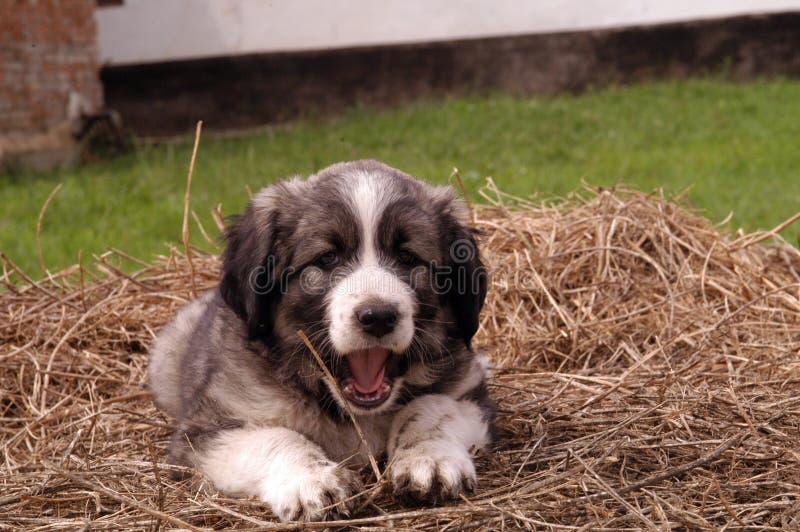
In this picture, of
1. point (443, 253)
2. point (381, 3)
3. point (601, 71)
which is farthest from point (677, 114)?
point (443, 253)

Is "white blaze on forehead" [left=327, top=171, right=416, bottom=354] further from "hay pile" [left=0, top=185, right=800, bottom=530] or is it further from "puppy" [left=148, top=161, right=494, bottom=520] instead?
"hay pile" [left=0, top=185, right=800, bottom=530]

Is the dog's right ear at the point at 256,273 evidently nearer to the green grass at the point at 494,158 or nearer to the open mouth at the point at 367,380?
the open mouth at the point at 367,380

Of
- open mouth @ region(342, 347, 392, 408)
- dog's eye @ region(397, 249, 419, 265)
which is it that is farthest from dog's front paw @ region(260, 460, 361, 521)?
dog's eye @ region(397, 249, 419, 265)

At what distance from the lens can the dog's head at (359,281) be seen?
3557 mm

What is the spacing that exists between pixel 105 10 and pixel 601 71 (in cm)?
818

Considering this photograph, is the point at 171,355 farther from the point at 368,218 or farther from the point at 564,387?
the point at 564,387

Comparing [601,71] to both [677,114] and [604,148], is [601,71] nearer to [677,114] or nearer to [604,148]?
[677,114]

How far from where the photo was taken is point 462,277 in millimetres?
3928

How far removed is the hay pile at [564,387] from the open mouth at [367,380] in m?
0.29

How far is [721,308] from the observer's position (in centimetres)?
573

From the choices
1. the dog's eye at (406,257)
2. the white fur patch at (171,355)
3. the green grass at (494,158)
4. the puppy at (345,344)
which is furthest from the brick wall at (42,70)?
the dog's eye at (406,257)

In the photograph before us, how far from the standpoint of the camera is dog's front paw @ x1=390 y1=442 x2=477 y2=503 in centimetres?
336

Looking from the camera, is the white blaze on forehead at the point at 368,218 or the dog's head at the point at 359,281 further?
the white blaze on forehead at the point at 368,218

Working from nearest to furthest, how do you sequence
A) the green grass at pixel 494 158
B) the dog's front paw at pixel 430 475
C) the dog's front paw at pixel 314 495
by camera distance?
1. the dog's front paw at pixel 314 495
2. the dog's front paw at pixel 430 475
3. the green grass at pixel 494 158
